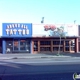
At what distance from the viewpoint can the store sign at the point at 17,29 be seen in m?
34.6

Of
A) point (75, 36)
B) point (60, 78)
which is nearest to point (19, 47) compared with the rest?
point (75, 36)

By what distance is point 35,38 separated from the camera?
118 ft

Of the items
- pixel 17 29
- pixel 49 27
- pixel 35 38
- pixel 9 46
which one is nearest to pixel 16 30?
A: pixel 17 29

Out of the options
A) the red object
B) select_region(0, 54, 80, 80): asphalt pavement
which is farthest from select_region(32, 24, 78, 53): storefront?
select_region(0, 54, 80, 80): asphalt pavement

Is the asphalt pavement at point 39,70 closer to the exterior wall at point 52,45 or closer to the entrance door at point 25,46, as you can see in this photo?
the entrance door at point 25,46

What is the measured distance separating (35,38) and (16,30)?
3262 mm

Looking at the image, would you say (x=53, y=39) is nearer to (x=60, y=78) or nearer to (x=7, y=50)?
(x=7, y=50)

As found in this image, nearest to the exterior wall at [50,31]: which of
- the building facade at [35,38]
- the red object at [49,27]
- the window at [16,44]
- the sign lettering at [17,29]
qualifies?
the building facade at [35,38]

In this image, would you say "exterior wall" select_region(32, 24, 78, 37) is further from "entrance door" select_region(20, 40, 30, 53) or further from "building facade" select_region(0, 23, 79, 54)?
"entrance door" select_region(20, 40, 30, 53)

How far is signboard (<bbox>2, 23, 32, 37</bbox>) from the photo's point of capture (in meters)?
34.5

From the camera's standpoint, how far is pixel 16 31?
3484cm

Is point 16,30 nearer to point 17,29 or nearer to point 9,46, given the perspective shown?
point 17,29

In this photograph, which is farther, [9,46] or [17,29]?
[9,46]

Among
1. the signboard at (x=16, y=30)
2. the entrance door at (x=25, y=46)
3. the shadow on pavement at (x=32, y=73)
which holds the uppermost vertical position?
the signboard at (x=16, y=30)
